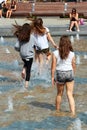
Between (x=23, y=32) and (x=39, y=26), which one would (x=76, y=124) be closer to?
(x=23, y=32)

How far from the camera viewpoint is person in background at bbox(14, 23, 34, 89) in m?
10.6

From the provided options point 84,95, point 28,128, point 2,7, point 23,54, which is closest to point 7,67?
point 23,54

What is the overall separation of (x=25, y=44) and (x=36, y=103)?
174 centimetres

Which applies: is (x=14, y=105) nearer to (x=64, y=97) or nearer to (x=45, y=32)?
(x=64, y=97)

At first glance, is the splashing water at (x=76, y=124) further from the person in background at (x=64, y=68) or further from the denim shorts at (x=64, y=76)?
the denim shorts at (x=64, y=76)

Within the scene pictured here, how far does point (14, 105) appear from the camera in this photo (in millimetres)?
9578

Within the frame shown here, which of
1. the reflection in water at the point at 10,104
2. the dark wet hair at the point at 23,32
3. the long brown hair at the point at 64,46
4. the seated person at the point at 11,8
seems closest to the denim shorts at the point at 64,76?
the long brown hair at the point at 64,46

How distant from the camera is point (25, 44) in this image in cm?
1097

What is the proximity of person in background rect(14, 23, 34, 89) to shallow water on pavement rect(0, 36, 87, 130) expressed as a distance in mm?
464

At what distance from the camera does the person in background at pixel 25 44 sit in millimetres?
10648

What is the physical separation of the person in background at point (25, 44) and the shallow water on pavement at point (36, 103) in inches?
18.3

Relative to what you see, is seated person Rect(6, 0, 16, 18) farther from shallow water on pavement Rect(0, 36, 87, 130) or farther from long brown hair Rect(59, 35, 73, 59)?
long brown hair Rect(59, 35, 73, 59)

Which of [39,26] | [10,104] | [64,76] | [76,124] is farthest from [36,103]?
[39,26]

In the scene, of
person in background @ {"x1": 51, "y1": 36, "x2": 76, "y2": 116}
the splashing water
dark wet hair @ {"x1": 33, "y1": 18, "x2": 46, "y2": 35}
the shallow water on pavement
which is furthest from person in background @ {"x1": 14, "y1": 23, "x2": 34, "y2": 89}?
the splashing water
